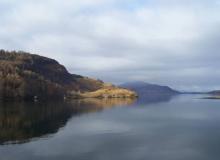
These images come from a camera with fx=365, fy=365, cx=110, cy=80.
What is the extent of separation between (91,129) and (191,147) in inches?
1262

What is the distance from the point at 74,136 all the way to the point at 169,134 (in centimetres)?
2134

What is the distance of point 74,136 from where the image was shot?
76938 millimetres

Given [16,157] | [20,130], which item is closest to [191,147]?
[16,157]

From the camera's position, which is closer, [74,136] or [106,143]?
[106,143]

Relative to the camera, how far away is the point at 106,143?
6750cm

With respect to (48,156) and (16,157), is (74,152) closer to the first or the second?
(48,156)

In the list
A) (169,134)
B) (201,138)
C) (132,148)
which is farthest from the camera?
(169,134)

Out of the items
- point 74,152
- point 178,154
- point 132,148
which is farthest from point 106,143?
point 178,154

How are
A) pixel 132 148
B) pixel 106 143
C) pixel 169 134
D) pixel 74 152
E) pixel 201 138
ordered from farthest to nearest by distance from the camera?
pixel 169 134
pixel 201 138
pixel 106 143
pixel 132 148
pixel 74 152

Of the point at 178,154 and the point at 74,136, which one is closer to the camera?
the point at 178,154

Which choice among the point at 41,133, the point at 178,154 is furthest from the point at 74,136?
the point at 178,154

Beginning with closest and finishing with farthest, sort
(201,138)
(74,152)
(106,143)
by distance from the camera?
(74,152) → (106,143) → (201,138)

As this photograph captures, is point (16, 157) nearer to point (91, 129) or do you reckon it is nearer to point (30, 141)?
point (30, 141)

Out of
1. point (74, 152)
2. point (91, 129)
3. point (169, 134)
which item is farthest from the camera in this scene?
point (91, 129)
